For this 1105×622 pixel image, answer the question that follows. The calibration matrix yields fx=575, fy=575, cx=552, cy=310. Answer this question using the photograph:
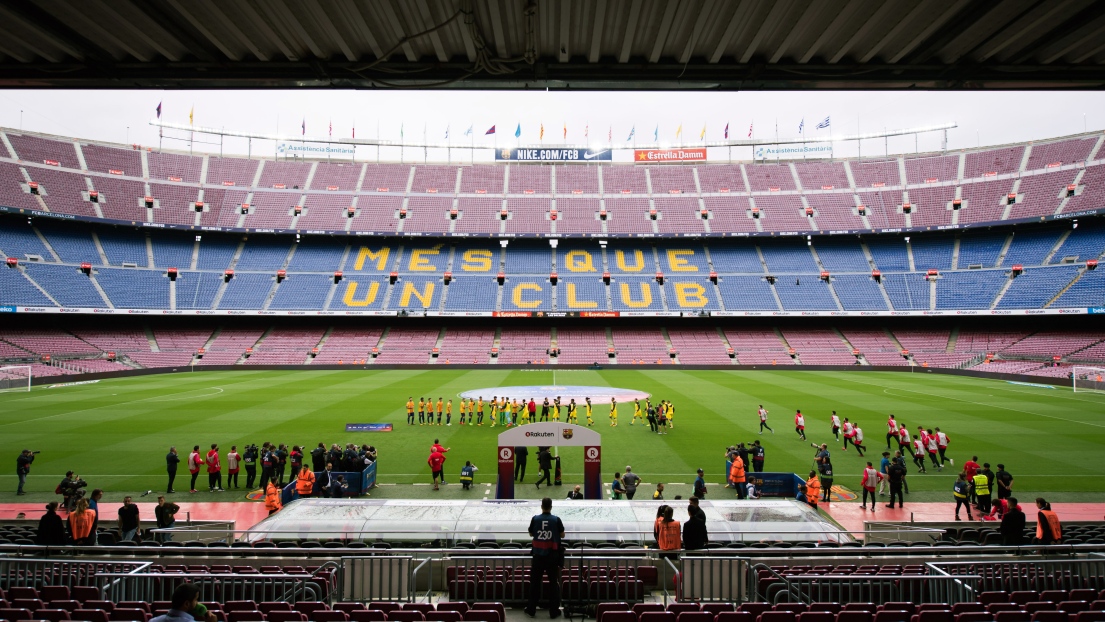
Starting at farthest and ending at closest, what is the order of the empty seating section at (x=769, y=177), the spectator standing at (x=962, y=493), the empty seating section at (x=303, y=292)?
the empty seating section at (x=769, y=177) < the empty seating section at (x=303, y=292) < the spectator standing at (x=962, y=493)

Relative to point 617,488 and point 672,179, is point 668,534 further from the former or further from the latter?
point 672,179

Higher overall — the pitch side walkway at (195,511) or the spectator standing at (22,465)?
the spectator standing at (22,465)


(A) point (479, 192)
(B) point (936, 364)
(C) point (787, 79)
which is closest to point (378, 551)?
(C) point (787, 79)

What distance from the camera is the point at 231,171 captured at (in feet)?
220

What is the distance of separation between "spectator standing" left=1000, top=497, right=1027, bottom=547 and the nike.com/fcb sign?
6668cm

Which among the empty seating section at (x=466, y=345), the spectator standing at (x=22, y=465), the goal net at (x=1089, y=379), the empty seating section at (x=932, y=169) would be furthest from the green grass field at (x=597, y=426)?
the empty seating section at (x=932, y=169)

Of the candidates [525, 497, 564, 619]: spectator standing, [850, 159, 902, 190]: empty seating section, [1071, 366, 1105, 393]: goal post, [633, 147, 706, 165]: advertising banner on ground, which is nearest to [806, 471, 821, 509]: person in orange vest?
[525, 497, 564, 619]: spectator standing

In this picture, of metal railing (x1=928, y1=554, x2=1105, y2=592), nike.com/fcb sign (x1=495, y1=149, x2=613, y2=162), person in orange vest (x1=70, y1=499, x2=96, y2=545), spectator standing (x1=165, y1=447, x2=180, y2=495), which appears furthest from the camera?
nike.com/fcb sign (x1=495, y1=149, x2=613, y2=162)

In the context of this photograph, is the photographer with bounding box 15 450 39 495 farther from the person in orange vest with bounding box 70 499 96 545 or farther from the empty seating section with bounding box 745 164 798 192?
the empty seating section with bounding box 745 164 798 192

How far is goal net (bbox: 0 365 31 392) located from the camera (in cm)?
3788

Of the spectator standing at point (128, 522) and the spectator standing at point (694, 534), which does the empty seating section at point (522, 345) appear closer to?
the spectator standing at point (128, 522)

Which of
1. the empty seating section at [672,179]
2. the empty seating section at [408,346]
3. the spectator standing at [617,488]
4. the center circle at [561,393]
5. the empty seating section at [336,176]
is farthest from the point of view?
the empty seating section at [672,179]

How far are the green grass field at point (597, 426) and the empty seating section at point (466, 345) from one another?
10683 mm

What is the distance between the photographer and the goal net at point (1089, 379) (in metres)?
38.4
